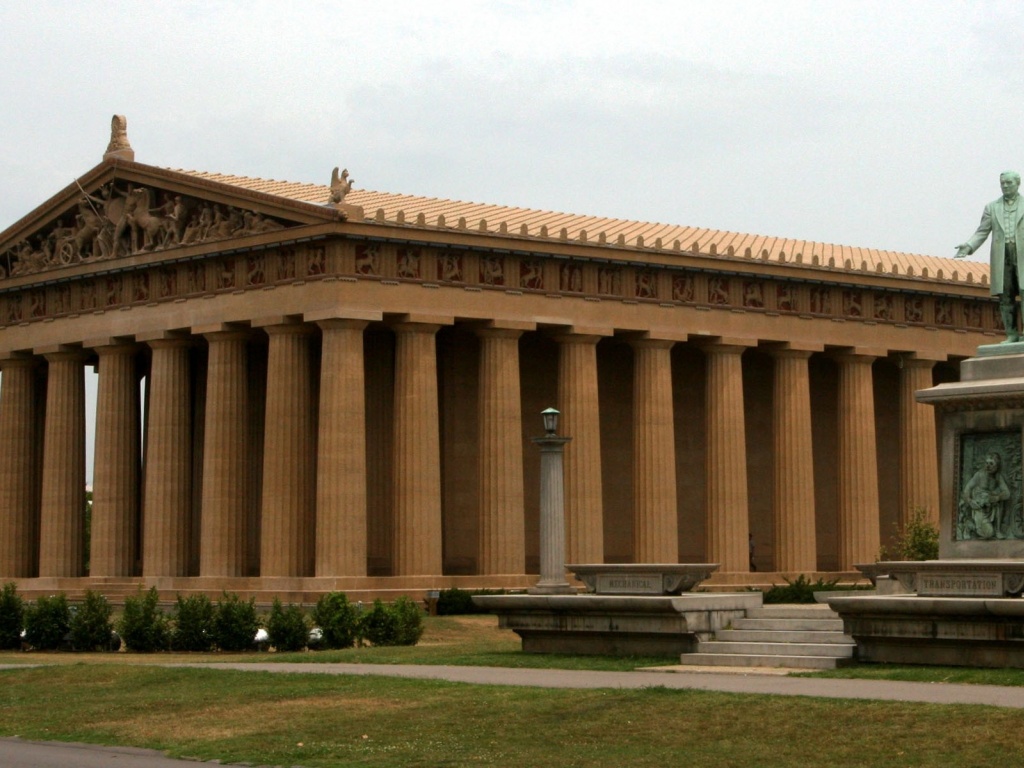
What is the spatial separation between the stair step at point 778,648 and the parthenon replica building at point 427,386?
27194 millimetres

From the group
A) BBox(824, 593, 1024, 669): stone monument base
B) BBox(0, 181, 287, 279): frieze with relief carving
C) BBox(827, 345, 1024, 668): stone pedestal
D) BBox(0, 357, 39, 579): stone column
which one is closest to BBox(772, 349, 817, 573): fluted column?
BBox(0, 181, 287, 279): frieze with relief carving

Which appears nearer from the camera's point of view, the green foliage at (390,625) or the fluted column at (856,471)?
the green foliage at (390,625)

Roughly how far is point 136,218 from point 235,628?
2564cm

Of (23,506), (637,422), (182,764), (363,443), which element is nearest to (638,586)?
(182,764)

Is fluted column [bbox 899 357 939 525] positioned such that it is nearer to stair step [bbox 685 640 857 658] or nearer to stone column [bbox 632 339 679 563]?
stone column [bbox 632 339 679 563]

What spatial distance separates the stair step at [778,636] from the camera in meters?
36.1

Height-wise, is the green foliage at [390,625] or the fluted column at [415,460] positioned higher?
the fluted column at [415,460]

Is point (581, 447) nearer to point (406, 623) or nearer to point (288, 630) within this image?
point (406, 623)

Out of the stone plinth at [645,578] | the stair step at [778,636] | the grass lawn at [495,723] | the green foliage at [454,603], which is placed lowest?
the grass lawn at [495,723]

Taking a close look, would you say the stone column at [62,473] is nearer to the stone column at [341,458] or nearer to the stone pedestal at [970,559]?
the stone column at [341,458]

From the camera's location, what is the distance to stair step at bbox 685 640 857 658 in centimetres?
3478

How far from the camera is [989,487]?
1321 inches

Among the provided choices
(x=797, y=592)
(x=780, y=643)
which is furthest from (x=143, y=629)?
(x=780, y=643)

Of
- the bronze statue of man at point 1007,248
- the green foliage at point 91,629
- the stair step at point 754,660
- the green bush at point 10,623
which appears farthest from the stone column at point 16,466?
the bronze statue of man at point 1007,248
